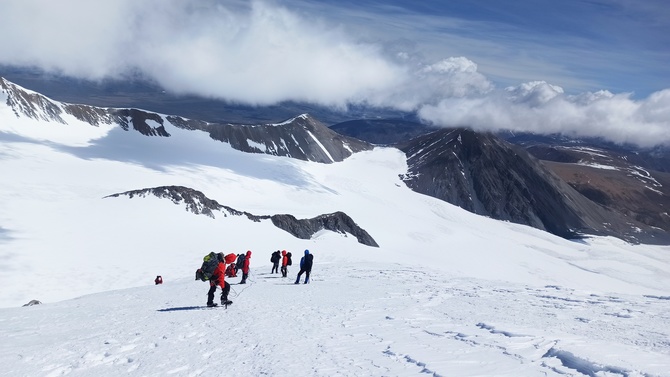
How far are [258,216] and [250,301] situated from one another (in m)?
35.2

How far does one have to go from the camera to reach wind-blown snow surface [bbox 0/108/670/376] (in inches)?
418

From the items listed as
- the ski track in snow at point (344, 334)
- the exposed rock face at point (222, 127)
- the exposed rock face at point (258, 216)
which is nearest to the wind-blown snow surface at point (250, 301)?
the ski track in snow at point (344, 334)

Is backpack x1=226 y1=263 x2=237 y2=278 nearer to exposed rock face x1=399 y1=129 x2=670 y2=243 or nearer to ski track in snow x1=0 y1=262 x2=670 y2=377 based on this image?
ski track in snow x1=0 y1=262 x2=670 y2=377

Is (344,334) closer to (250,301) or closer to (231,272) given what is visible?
(250,301)

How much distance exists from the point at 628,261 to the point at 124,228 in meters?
102

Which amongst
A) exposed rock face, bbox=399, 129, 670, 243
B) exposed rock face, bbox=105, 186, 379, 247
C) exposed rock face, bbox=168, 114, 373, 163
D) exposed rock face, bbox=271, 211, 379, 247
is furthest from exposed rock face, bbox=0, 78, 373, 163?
exposed rock face, bbox=271, 211, 379, 247

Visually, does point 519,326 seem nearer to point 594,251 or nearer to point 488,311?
point 488,311

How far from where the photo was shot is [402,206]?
10438 centimetres

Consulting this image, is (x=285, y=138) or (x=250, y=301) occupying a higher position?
(x=285, y=138)

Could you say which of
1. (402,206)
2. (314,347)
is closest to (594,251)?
(402,206)

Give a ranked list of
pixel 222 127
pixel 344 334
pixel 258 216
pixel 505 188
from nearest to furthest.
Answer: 1. pixel 344 334
2. pixel 258 216
3. pixel 222 127
4. pixel 505 188

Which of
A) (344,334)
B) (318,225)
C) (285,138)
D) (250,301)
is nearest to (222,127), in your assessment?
(285,138)

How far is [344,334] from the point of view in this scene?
43.1 ft

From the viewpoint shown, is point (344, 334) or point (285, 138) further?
point (285, 138)
